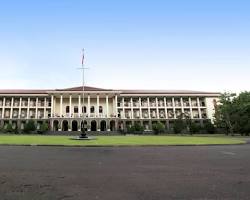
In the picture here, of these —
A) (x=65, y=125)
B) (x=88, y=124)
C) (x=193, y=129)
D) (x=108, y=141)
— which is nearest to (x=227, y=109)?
(x=193, y=129)

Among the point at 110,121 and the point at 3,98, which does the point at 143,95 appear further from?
the point at 3,98

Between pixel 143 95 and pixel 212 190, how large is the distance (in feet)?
263

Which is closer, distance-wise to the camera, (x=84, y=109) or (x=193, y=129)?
(x=193, y=129)

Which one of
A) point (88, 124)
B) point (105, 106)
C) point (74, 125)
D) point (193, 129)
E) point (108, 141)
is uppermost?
point (105, 106)

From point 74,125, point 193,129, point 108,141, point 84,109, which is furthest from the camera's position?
point 74,125

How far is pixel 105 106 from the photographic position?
8644 cm

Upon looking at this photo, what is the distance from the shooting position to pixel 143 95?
8594 cm

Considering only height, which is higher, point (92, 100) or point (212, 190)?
point (92, 100)

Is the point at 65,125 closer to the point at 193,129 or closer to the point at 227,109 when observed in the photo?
the point at 193,129

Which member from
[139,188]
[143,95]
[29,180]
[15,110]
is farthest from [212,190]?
[15,110]

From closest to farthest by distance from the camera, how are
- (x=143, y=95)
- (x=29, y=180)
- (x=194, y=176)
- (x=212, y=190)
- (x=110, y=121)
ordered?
1. (x=212, y=190)
2. (x=29, y=180)
3. (x=194, y=176)
4. (x=110, y=121)
5. (x=143, y=95)

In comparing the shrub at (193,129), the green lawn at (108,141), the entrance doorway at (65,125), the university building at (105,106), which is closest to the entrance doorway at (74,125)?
the university building at (105,106)

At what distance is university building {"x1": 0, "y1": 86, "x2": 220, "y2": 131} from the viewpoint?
80.7 metres

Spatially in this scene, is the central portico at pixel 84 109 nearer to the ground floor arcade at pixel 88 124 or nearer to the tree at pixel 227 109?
the ground floor arcade at pixel 88 124
